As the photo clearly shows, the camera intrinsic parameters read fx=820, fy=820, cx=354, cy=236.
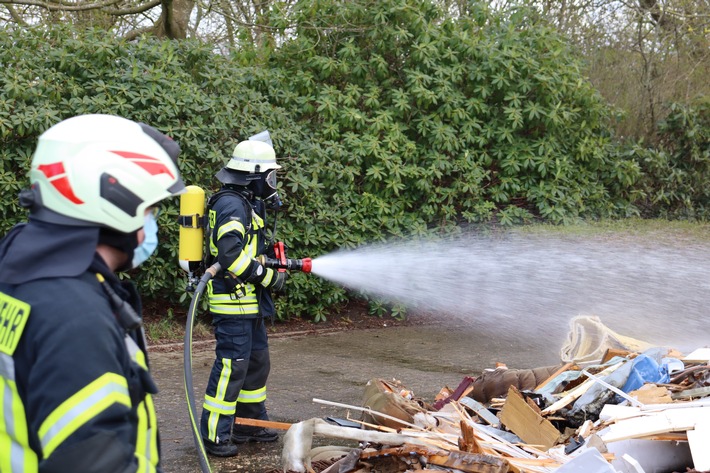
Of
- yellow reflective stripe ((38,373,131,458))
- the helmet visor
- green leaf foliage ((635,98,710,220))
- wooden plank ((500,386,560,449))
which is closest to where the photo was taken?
yellow reflective stripe ((38,373,131,458))

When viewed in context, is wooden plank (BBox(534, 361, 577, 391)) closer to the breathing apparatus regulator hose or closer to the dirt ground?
the dirt ground

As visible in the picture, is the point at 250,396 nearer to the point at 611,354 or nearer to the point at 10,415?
the point at 611,354

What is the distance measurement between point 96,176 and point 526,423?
298 cm

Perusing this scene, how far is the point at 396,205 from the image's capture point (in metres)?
9.16

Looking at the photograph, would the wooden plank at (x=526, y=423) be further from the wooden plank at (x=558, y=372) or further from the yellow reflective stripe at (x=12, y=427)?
the yellow reflective stripe at (x=12, y=427)

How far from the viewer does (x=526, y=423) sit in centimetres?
422

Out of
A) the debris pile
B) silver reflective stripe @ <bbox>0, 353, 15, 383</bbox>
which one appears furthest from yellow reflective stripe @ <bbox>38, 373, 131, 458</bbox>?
the debris pile

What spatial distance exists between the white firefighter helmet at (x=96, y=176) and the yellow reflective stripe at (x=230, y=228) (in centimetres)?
315

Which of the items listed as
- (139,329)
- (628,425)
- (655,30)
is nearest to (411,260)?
(628,425)

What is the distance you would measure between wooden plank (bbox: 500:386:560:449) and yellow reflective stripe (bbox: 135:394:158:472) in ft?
8.22

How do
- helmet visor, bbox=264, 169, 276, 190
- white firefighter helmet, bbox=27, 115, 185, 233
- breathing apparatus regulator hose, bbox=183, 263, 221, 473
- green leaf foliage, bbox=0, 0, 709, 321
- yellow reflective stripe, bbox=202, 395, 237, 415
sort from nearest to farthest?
white firefighter helmet, bbox=27, 115, 185, 233 < breathing apparatus regulator hose, bbox=183, 263, 221, 473 < yellow reflective stripe, bbox=202, 395, 237, 415 < helmet visor, bbox=264, 169, 276, 190 < green leaf foliage, bbox=0, 0, 709, 321

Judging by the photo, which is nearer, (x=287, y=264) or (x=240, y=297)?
(x=240, y=297)

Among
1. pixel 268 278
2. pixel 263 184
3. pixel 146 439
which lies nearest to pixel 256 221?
pixel 263 184

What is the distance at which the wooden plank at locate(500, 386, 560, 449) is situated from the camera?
4.12 meters
